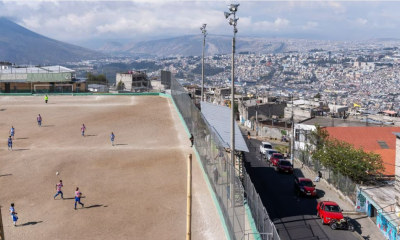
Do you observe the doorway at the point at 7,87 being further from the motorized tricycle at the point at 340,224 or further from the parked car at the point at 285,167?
the motorized tricycle at the point at 340,224

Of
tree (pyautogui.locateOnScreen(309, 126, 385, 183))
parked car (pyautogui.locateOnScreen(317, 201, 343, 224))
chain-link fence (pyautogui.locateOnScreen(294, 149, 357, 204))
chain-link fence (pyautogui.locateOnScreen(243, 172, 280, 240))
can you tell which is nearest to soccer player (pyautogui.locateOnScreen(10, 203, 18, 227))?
chain-link fence (pyautogui.locateOnScreen(243, 172, 280, 240))

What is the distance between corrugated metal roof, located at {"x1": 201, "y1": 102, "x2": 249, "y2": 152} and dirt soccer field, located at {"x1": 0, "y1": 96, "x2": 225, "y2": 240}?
1.98 m

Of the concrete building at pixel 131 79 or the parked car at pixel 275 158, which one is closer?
the parked car at pixel 275 158

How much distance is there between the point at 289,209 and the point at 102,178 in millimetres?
10015

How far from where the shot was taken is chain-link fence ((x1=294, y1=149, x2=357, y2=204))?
25.4 meters

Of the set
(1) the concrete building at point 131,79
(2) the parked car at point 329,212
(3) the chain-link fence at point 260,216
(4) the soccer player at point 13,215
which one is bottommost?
(2) the parked car at point 329,212

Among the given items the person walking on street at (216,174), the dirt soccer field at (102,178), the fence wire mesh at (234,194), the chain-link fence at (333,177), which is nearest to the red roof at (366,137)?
the chain-link fence at (333,177)

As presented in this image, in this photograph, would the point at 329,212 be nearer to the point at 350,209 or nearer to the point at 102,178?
the point at 350,209

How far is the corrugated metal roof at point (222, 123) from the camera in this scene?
20.3 metres

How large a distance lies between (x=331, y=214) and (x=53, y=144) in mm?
16324

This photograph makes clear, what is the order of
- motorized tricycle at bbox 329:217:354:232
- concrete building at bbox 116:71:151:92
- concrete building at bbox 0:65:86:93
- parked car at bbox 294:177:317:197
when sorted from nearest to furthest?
motorized tricycle at bbox 329:217:354:232
parked car at bbox 294:177:317:197
concrete building at bbox 0:65:86:93
concrete building at bbox 116:71:151:92

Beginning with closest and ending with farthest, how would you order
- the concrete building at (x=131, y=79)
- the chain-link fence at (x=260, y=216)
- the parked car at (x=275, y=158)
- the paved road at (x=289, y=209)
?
1. the chain-link fence at (x=260, y=216)
2. the paved road at (x=289, y=209)
3. the parked car at (x=275, y=158)
4. the concrete building at (x=131, y=79)

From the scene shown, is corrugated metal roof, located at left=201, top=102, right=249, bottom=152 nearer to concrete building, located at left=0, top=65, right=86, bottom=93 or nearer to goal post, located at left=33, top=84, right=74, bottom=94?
goal post, located at left=33, top=84, right=74, bottom=94

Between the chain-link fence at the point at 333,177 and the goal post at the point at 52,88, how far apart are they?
1057 inches
